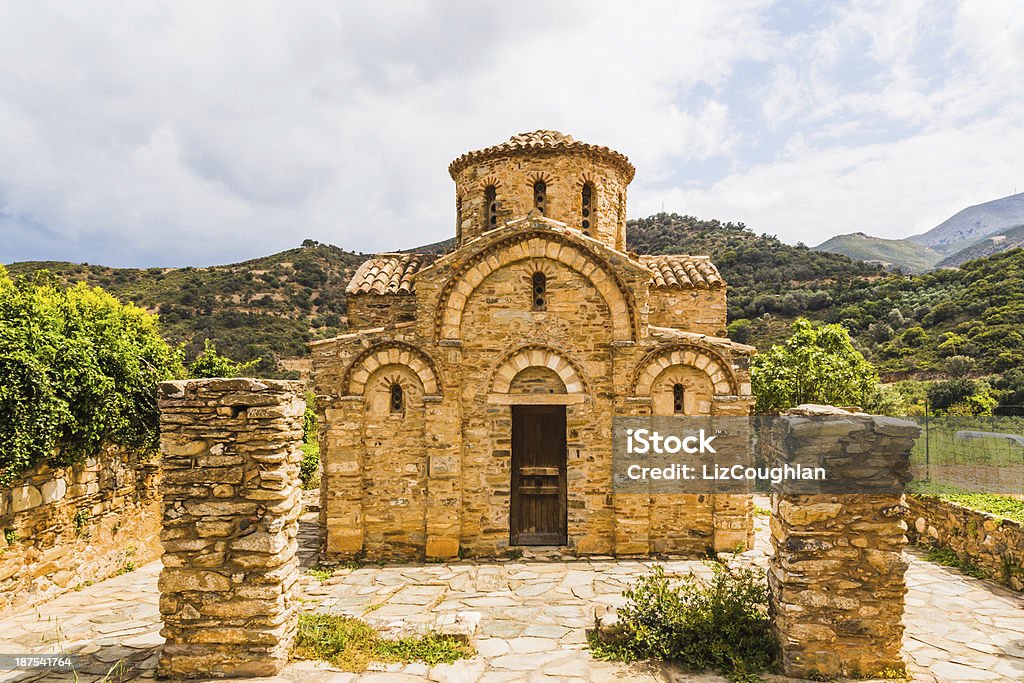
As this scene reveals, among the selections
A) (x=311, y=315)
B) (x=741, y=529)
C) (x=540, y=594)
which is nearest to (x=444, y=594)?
(x=540, y=594)

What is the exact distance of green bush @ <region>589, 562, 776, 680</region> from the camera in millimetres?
5449

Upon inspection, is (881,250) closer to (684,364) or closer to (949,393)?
(949,393)

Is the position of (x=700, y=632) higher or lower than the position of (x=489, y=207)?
lower

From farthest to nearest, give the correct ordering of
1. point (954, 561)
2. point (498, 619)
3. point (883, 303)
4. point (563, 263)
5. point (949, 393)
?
1. point (883, 303)
2. point (949, 393)
3. point (563, 263)
4. point (954, 561)
5. point (498, 619)

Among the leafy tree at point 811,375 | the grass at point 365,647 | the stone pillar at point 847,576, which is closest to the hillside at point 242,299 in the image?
the leafy tree at point 811,375

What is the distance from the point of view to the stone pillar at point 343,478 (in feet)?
30.9

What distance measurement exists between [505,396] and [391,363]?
209 cm

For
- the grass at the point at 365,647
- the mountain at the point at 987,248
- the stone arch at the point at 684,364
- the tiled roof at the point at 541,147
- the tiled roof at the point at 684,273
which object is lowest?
the grass at the point at 365,647

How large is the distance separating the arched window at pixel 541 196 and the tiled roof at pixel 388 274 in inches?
114

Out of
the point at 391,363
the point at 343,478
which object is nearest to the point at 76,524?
the point at 343,478

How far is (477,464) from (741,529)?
4.70 m

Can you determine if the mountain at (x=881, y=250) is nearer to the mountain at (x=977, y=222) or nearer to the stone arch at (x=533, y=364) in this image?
the mountain at (x=977, y=222)

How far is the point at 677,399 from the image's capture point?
9.87 m

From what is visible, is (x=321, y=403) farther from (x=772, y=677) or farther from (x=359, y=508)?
(x=772, y=677)
